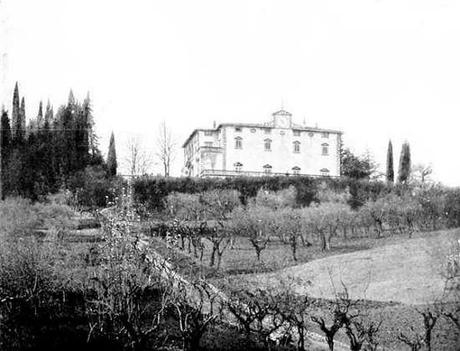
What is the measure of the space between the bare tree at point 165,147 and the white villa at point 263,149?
14 centimetres

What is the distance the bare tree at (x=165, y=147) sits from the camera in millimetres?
5449

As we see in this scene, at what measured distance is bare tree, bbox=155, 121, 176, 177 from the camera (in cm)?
545

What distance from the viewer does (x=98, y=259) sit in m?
5.16

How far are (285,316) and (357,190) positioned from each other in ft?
11.0

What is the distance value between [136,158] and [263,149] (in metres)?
1.70

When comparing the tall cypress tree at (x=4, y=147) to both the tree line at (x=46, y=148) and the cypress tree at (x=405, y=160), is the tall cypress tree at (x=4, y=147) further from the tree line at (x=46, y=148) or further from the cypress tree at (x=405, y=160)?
the cypress tree at (x=405, y=160)

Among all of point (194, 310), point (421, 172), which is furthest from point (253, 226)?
point (421, 172)

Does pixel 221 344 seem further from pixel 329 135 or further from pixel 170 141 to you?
pixel 329 135

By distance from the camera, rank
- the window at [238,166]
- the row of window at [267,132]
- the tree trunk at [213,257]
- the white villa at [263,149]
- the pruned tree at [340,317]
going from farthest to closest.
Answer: the window at [238,166] < the white villa at [263,149] < the row of window at [267,132] < the tree trunk at [213,257] < the pruned tree at [340,317]

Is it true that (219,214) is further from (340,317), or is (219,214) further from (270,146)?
(340,317)

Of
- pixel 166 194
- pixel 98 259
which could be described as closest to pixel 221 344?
pixel 98 259

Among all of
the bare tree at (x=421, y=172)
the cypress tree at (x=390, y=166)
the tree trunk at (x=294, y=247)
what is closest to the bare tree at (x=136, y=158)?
the tree trunk at (x=294, y=247)

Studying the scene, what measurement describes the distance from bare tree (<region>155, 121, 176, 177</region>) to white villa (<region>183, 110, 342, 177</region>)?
0.14 metres

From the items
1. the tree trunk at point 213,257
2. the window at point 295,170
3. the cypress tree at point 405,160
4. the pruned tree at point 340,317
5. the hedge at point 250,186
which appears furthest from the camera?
the window at point 295,170
